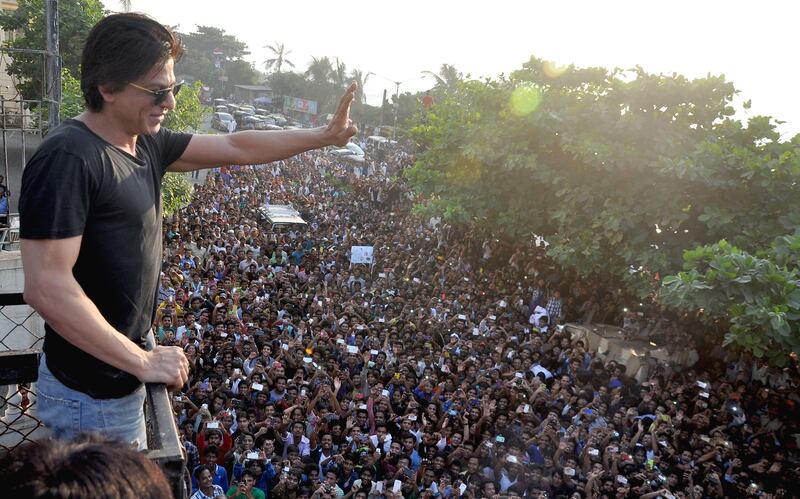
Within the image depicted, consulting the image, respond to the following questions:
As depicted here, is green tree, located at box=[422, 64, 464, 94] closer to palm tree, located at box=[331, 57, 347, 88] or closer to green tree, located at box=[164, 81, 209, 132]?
palm tree, located at box=[331, 57, 347, 88]

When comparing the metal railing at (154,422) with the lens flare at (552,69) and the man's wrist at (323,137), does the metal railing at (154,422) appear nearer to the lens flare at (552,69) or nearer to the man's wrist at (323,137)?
the man's wrist at (323,137)

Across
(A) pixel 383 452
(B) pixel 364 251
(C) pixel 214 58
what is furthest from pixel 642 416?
(C) pixel 214 58

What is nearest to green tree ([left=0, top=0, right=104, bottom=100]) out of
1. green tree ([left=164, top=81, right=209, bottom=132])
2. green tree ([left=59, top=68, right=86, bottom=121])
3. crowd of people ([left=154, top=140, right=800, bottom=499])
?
green tree ([left=164, top=81, right=209, bottom=132])

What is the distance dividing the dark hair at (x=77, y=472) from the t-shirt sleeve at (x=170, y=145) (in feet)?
4.00

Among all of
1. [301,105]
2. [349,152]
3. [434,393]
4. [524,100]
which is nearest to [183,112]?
[524,100]

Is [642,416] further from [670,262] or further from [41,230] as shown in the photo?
[41,230]

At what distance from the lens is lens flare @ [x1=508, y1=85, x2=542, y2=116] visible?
13204 millimetres

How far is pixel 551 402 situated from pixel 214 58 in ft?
216

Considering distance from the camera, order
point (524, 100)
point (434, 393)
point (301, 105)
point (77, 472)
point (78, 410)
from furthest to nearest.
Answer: point (301, 105) → point (524, 100) → point (434, 393) → point (78, 410) → point (77, 472)

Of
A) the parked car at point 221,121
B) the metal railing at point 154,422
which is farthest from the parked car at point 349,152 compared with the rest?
the metal railing at point 154,422

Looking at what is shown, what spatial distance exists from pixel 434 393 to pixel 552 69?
8.14 metres

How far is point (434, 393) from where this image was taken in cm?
886

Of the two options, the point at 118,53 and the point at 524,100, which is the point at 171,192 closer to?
the point at 524,100

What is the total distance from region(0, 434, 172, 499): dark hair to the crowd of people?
17.8 ft
